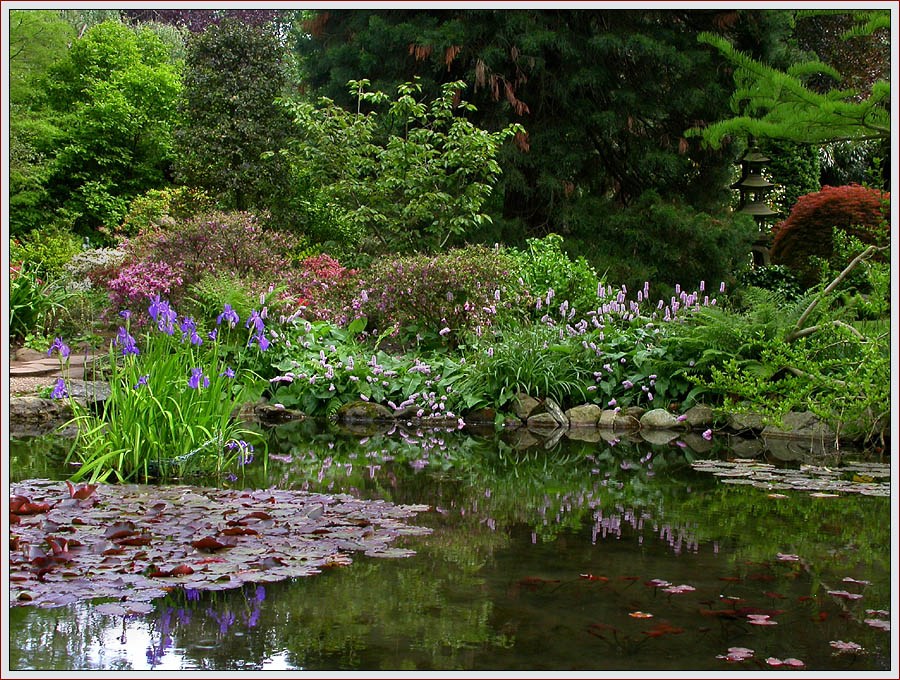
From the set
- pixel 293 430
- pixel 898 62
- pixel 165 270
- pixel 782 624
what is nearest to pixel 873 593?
pixel 782 624

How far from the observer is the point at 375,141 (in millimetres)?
Answer: 13539

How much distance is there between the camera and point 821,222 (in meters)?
12.0

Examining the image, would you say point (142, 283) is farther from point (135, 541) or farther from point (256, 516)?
point (135, 541)

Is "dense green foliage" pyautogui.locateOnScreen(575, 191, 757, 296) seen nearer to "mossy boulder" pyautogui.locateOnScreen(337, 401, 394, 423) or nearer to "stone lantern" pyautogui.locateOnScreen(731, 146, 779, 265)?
"stone lantern" pyautogui.locateOnScreen(731, 146, 779, 265)

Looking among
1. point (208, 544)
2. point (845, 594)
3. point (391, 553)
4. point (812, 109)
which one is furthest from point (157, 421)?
point (812, 109)

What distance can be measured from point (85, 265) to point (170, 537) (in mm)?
8815

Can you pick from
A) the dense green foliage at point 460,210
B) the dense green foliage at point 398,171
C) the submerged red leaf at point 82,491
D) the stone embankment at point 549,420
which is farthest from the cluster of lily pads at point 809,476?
the dense green foliage at point 398,171

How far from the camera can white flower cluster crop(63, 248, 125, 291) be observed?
10992mm

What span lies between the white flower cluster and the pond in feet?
20.1

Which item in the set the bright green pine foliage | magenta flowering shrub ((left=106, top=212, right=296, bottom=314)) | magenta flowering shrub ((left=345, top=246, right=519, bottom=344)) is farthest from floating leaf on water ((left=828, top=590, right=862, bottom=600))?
magenta flowering shrub ((left=106, top=212, right=296, bottom=314))

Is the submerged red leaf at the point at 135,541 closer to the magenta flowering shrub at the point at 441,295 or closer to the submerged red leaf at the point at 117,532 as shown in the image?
the submerged red leaf at the point at 117,532

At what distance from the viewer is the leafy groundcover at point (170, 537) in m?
3.07

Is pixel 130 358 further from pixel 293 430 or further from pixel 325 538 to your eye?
pixel 293 430

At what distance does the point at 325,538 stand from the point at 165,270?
20.5 feet
